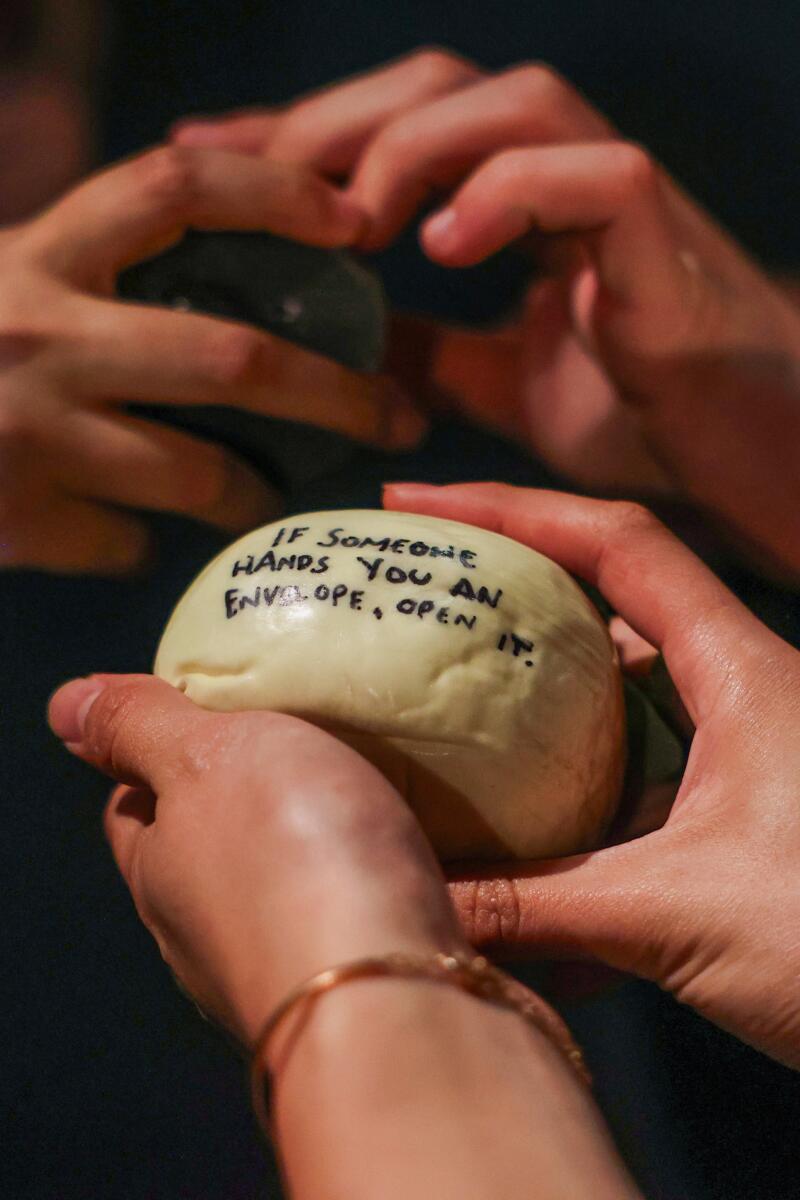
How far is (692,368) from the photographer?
0.77 metres

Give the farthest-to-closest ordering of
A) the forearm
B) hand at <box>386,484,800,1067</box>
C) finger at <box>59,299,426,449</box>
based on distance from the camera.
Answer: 1. finger at <box>59,299,426,449</box>
2. hand at <box>386,484,800,1067</box>
3. the forearm

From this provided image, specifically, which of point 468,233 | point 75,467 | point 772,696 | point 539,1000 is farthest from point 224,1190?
point 468,233

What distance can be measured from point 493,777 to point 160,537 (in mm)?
363

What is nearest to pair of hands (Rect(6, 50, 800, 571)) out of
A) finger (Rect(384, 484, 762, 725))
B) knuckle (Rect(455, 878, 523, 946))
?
finger (Rect(384, 484, 762, 725))

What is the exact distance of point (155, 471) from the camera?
688 mm

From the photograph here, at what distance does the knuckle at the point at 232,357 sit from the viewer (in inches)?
26.5

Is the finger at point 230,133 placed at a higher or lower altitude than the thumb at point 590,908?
higher

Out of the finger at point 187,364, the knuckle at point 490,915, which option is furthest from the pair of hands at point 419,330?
the knuckle at point 490,915

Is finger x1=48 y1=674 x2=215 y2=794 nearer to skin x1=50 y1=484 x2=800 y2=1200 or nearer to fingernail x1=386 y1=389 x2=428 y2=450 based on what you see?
skin x1=50 y1=484 x2=800 y2=1200

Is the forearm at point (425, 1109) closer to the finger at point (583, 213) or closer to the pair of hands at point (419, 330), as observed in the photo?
the pair of hands at point (419, 330)

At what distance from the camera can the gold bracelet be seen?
351 millimetres

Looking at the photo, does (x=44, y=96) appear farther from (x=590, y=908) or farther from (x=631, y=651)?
(x=590, y=908)

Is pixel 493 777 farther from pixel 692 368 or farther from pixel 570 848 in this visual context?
pixel 692 368

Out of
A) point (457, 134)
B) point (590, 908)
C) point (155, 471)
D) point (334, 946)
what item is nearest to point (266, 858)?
point (334, 946)
